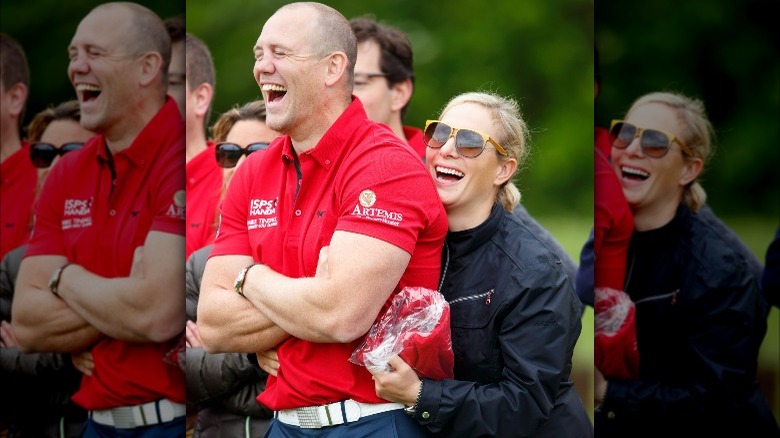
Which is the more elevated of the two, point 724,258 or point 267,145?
point 267,145

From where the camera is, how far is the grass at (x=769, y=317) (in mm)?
3359

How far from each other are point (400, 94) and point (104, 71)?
1.15m

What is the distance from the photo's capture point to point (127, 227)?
378 cm

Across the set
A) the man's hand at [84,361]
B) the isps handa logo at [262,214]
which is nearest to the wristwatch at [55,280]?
the man's hand at [84,361]

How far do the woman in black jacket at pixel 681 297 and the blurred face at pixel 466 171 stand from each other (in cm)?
55

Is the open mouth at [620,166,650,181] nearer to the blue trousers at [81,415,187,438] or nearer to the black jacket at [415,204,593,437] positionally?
the black jacket at [415,204,593,437]

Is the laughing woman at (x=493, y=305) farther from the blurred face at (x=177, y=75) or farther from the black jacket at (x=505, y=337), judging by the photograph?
the blurred face at (x=177, y=75)

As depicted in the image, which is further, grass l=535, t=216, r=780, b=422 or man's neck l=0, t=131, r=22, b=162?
man's neck l=0, t=131, r=22, b=162

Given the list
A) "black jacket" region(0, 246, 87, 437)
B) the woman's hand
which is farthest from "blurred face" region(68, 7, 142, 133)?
the woman's hand

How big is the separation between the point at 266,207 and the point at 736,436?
174cm

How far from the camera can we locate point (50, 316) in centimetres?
380

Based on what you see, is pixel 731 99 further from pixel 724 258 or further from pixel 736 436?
pixel 736 436

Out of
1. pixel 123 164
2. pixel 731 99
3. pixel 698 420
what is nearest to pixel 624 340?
pixel 698 420

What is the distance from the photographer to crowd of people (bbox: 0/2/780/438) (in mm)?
2885
